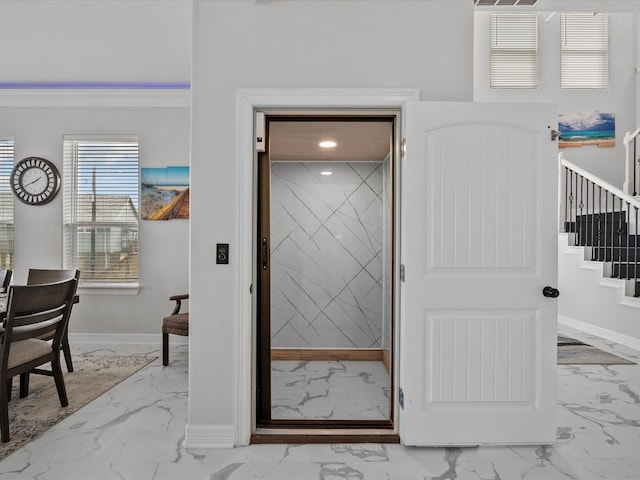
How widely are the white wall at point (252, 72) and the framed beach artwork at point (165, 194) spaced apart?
224cm

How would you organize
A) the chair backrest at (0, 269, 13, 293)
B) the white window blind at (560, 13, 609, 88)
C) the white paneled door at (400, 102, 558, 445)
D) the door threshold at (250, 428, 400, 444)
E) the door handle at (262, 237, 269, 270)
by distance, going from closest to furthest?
the white paneled door at (400, 102, 558, 445), the door threshold at (250, 428, 400, 444), the door handle at (262, 237, 269, 270), the chair backrest at (0, 269, 13, 293), the white window blind at (560, 13, 609, 88)

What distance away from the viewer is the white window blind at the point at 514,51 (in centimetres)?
663

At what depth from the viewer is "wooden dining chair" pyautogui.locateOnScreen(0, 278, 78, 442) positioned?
2307 mm

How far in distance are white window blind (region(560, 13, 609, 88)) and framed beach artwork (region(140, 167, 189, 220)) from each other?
6.16 metres

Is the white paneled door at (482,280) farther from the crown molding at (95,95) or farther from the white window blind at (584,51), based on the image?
the white window blind at (584,51)

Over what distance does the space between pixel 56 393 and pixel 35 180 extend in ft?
8.02

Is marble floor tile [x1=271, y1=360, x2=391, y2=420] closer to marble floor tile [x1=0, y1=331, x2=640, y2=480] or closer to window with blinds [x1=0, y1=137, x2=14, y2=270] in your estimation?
marble floor tile [x1=0, y1=331, x2=640, y2=480]

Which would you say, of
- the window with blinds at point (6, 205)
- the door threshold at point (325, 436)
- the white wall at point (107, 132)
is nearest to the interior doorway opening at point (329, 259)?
the white wall at point (107, 132)

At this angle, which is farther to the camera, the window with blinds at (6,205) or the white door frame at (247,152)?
the window with blinds at (6,205)

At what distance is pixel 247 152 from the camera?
2.26m

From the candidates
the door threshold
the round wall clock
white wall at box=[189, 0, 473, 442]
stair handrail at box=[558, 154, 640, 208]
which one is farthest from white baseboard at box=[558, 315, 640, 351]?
the round wall clock

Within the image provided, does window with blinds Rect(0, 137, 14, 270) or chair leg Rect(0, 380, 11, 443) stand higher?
window with blinds Rect(0, 137, 14, 270)

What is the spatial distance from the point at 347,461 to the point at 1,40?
4.15 metres

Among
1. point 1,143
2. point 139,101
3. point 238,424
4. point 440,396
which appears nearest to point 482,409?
point 440,396
